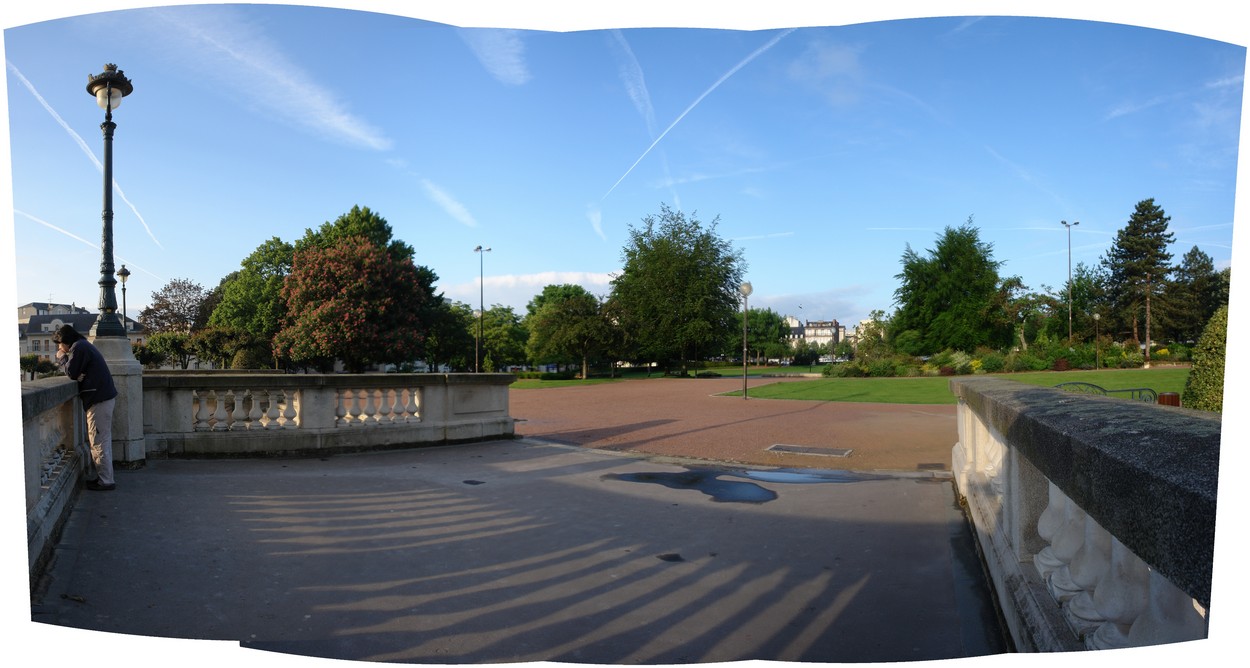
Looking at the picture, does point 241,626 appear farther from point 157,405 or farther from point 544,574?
point 157,405

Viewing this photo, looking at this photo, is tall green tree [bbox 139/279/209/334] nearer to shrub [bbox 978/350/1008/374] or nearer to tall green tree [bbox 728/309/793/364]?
shrub [bbox 978/350/1008/374]

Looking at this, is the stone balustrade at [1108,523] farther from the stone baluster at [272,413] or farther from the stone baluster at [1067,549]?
the stone baluster at [272,413]

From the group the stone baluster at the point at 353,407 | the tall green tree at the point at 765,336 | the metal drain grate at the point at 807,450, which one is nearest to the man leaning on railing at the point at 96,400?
the stone baluster at the point at 353,407

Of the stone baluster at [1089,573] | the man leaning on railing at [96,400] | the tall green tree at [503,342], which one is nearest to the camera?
the stone baluster at [1089,573]

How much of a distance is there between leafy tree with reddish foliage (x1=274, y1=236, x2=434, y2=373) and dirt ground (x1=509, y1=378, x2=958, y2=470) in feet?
33.4

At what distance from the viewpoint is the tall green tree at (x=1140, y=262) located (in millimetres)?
2406

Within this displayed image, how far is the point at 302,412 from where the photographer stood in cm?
866

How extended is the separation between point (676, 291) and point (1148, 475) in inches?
2253

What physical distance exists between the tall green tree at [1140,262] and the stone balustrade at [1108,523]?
0.71 metres

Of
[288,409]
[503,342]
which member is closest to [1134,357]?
[288,409]

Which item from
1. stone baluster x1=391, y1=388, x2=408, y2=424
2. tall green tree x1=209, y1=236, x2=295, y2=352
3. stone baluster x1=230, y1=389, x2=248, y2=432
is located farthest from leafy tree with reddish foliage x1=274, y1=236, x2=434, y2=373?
stone baluster x1=230, y1=389, x2=248, y2=432

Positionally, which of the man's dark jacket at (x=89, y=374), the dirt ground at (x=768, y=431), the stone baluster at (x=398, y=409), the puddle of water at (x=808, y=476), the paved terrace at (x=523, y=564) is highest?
the man's dark jacket at (x=89, y=374)

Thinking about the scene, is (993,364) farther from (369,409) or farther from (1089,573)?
(1089,573)

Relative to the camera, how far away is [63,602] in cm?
281
